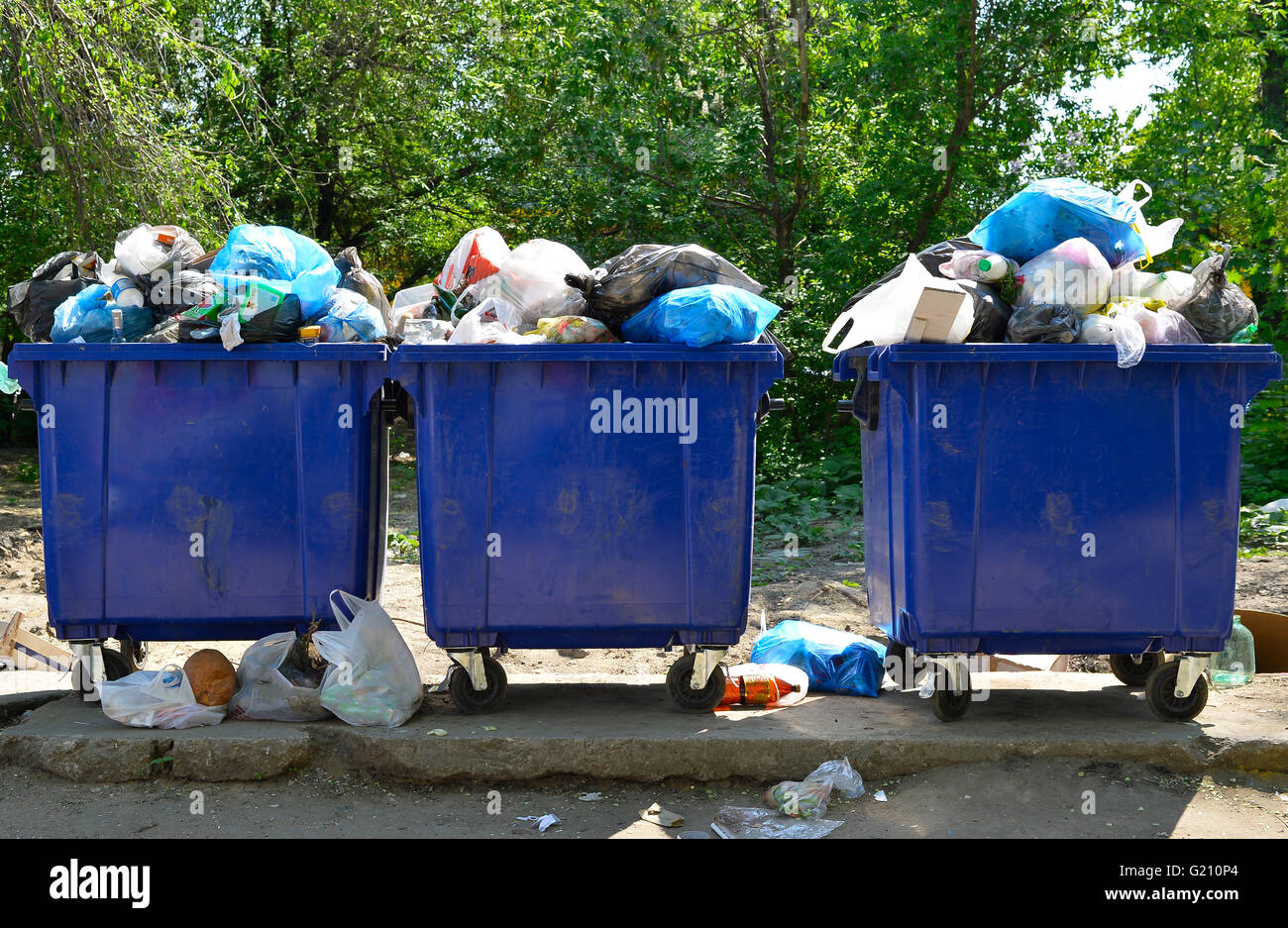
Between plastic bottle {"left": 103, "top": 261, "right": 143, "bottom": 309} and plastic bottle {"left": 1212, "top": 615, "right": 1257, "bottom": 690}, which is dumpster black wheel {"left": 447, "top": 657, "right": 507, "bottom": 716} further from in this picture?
plastic bottle {"left": 1212, "top": 615, "right": 1257, "bottom": 690}

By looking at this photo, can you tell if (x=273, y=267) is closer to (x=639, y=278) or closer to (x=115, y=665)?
(x=639, y=278)

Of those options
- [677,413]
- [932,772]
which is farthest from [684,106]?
[932,772]

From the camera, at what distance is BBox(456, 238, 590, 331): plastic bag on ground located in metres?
3.78

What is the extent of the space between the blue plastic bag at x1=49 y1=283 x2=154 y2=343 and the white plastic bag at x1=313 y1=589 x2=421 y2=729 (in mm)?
1237

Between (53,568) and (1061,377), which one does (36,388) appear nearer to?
(53,568)

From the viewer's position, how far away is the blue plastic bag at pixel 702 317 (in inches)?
138

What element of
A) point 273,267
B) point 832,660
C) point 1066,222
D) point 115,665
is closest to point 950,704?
point 832,660

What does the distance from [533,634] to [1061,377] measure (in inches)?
73.1

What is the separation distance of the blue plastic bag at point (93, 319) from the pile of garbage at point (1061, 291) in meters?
2.40

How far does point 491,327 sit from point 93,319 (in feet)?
4.51

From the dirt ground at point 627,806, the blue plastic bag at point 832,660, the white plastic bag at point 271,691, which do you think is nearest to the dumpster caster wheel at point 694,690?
the dirt ground at point 627,806

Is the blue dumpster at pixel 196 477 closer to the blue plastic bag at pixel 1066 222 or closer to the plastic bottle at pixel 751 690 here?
the plastic bottle at pixel 751 690

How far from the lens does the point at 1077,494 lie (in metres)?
3.45

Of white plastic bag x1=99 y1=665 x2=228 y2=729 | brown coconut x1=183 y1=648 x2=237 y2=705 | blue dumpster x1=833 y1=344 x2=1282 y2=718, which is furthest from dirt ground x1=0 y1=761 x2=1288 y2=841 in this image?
blue dumpster x1=833 y1=344 x2=1282 y2=718
